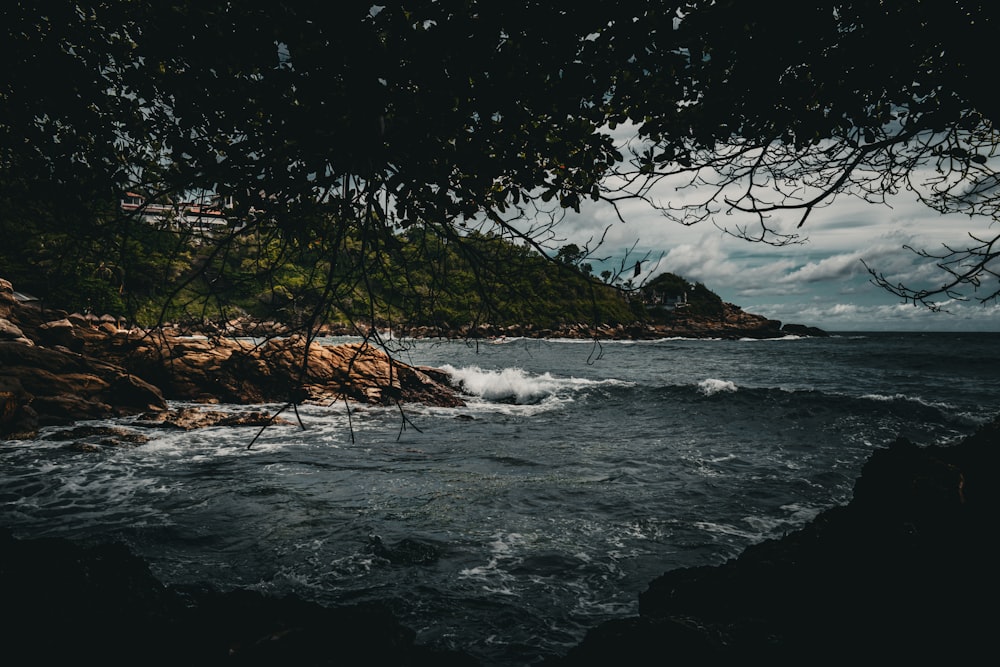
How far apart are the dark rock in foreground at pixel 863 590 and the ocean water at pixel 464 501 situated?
65.3 inches

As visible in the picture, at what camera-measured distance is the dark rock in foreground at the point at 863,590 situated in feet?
12.3

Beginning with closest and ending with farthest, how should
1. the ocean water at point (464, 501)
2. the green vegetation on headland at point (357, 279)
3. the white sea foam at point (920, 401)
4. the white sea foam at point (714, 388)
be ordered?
1. the green vegetation on headland at point (357, 279)
2. the ocean water at point (464, 501)
3. the white sea foam at point (920, 401)
4. the white sea foam at point (714, 388)

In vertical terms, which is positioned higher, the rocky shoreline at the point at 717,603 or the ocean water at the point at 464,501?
the rocky shoreline at the point at 717,603

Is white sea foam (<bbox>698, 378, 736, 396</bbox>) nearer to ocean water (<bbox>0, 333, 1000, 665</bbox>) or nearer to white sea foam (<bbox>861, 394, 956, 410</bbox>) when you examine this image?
ocean water (<bbox>0, 333, 1000, 665</bbox>)

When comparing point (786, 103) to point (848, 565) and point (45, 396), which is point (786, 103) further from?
point (45, 396)

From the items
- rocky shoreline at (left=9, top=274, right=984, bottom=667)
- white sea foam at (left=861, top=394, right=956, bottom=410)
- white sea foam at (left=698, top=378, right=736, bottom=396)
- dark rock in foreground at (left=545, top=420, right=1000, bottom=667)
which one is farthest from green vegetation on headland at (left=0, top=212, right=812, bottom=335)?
white sea foam at (left=861, top=394, right=956, bottom=410)

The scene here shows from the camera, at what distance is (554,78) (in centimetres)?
399

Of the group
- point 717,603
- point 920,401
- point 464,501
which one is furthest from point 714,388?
point 717,603

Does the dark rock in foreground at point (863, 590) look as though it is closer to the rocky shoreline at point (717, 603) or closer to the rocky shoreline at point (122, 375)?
the rocky shoreline at point (717, 603)

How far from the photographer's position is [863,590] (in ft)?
15.1

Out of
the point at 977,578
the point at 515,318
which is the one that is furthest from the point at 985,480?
the point at 515,318

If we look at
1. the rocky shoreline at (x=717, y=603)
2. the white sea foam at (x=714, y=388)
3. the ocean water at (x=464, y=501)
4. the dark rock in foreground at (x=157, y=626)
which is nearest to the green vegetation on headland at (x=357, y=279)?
the rocky shoreline at (x=717, y=603)

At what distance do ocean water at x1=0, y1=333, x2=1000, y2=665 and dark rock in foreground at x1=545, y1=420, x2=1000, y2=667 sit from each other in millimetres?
1658

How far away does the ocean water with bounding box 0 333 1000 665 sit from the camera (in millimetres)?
6656
